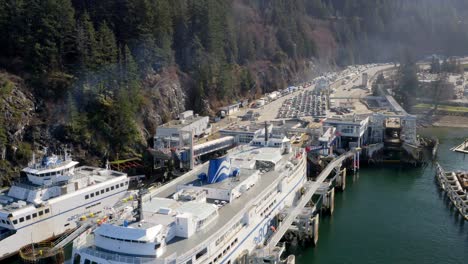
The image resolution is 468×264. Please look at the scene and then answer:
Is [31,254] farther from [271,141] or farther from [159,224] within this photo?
[271,141]

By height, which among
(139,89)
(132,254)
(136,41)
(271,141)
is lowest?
(132,254)

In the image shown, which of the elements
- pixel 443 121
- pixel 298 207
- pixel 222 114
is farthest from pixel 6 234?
pixel 443 121

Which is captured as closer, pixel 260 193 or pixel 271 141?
pixel 260 193

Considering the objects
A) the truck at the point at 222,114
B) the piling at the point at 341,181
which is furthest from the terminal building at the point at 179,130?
the piling at the point at 341,181

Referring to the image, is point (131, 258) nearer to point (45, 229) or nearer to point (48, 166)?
point (45, 229)

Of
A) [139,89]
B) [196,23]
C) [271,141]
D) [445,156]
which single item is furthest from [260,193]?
[196,23]

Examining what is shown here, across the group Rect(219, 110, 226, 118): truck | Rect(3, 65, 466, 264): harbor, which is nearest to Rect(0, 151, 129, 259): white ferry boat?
Rect(3, 65, 466, 264): harbor

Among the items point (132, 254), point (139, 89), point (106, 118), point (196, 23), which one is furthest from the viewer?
point (196, 23)
